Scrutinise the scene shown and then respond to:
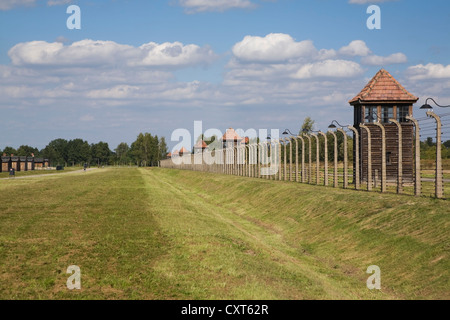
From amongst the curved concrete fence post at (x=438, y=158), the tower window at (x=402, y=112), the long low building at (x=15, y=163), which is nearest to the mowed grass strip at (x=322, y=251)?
the curved concrete fence post at (x=438, y=158)

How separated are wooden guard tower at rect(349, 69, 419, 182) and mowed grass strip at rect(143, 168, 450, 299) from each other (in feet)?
65.1

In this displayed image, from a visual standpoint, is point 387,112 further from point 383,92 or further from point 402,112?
point 383,92

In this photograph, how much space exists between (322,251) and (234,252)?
381cm

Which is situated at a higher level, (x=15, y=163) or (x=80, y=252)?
(x=15, y=163)

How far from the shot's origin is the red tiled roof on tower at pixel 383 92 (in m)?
46.4

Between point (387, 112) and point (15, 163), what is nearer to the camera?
point (387, 112)

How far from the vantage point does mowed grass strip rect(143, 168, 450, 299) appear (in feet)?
41.3

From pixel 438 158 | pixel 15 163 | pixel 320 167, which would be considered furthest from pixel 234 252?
pixel 15 163

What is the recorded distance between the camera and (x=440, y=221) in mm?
16047

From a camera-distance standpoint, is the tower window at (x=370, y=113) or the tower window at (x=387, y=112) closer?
the tower window at (x=370, y=113)

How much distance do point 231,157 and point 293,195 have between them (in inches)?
1759

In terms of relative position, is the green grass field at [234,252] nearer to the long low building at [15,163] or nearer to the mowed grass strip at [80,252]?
the mowed grass strip at [80,252]

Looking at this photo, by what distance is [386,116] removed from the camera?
46750 millimetres
